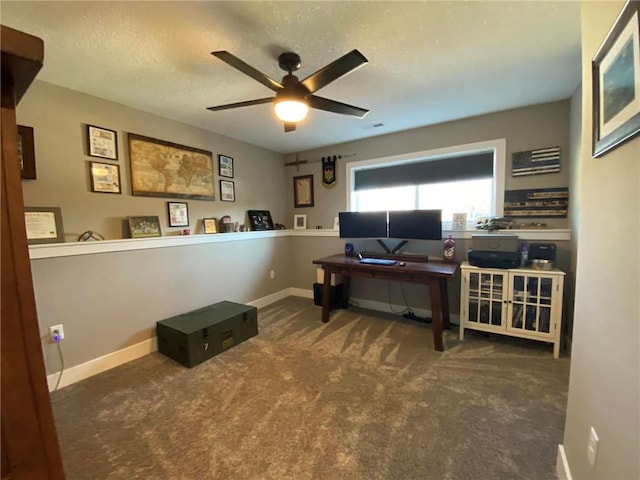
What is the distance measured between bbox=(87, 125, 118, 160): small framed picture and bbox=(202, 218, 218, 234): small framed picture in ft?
3.40

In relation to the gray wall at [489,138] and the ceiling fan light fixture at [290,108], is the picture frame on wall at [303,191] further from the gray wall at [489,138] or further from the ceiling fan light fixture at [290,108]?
the ceiling fan light fixture at [290,108]

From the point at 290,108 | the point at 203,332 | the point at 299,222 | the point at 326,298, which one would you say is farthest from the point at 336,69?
the point at 299,222

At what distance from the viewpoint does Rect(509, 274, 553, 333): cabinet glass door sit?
237 centimetres

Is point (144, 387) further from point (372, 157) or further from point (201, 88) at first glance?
point (372, 157)

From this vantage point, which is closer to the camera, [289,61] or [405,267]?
[289,61]

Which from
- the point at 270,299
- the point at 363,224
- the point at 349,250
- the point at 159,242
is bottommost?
the point at 270,299

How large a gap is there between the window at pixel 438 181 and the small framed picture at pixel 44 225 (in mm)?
2982

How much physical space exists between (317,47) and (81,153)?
2050 millimetres

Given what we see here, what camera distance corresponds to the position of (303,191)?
4250mm

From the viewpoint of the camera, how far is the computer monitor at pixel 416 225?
9.51 feet

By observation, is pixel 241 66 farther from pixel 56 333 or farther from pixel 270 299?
pixel 270 299

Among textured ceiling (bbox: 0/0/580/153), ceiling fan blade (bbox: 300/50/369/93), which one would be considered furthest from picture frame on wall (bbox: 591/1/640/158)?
ceiling fan blade (bbox: 300/50/369/93)

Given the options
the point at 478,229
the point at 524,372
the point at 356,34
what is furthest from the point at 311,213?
the point at 524,372

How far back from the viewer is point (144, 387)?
2076 mm
